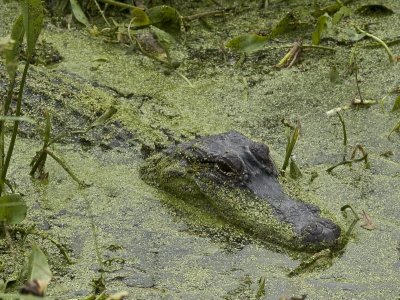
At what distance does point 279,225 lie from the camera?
12.1 ft

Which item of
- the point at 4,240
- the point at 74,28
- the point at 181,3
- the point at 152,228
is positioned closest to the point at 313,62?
the point at 181,3

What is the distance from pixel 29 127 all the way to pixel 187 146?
92cm

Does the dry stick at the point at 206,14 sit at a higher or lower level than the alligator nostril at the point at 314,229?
lower

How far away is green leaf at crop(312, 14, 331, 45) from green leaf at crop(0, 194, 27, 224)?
2552 millimetres

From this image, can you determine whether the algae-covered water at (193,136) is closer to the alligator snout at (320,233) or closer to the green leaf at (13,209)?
the alligator snout at (320,233)

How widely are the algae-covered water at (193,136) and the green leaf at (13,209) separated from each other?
0.27 metres

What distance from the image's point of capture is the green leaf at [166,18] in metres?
5.27

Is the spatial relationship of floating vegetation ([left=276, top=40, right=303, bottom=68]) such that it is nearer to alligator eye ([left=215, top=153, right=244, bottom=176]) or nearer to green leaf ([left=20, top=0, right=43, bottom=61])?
alligator eye ([left=215, top=153, right=244, bottom=176])

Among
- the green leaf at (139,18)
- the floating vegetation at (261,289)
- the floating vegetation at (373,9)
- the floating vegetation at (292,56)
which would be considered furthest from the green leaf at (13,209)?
the floating vegetation at (373,9)

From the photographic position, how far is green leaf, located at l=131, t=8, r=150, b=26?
5.26 meters

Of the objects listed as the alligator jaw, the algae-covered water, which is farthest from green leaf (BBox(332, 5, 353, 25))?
the alligator jaw

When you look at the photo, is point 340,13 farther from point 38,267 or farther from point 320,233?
point 38,267

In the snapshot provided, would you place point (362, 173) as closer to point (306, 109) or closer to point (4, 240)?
point (306, 109)

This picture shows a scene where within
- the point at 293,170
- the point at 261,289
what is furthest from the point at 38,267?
the point at 293,170
